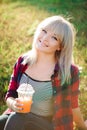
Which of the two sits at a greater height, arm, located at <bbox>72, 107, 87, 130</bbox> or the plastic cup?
the plastic cup

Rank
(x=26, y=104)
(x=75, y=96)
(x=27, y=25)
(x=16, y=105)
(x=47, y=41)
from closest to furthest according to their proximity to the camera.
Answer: (x=26, y=104) < (x=16, y=105) < (x=47, y=41) < (x=75, y=96) < (x=27, y=25)

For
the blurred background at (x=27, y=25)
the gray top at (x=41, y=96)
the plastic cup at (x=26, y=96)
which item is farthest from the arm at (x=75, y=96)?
the blurred background at (x=27, y=25)

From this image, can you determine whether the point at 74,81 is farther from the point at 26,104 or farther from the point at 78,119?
the point at 26,104

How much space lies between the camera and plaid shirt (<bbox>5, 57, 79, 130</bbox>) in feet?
11.9

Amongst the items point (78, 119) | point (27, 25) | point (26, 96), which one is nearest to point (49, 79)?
point (26, 96)

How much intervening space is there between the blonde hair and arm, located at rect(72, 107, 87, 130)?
34 cm

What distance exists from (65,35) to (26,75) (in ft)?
1.52

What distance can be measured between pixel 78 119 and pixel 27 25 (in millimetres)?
2644

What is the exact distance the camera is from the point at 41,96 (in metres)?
3.64

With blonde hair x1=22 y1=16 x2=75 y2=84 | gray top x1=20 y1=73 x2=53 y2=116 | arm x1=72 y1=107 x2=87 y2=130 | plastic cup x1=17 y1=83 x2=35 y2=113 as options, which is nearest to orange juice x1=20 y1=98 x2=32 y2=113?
plastic cup x1=17 y1=83 x2=35 y2=113

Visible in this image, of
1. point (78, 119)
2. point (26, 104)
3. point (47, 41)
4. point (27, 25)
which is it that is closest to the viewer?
point (26, 104)

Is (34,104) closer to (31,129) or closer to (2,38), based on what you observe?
(31,129)

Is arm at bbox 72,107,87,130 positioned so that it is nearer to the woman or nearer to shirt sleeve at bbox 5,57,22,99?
the woman

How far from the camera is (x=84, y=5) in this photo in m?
6.76
